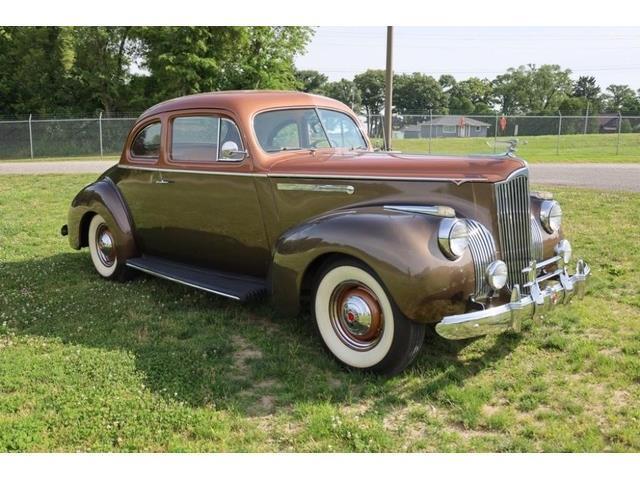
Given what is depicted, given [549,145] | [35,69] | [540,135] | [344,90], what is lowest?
[549,145]

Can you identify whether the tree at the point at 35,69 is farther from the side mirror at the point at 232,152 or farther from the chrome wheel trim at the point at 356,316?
the chrome wheel trim at the point at 356,316

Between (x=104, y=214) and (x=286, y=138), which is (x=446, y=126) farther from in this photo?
(x=286, y=138)

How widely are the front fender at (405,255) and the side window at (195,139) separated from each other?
165 cm

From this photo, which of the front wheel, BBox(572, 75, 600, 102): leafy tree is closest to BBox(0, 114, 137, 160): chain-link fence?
the front wheel

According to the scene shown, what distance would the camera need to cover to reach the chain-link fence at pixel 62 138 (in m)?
25.5

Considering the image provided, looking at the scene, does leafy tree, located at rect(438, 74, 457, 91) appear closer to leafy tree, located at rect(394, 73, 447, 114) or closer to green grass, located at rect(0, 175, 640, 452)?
leafy tree, located at rect(394, 73, 447, 114)

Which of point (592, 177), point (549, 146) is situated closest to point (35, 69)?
point (549, 146)

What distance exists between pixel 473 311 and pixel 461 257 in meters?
0.36

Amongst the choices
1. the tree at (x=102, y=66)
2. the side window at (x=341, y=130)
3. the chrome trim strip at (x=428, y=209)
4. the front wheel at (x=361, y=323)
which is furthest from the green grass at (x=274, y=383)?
the tree at (x=102, y=66)

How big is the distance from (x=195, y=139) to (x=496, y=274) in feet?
10.2

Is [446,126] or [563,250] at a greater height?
[446,126]

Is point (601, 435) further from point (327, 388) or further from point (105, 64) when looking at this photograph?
point (105, 64)

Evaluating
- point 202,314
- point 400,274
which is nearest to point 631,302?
point 400,274

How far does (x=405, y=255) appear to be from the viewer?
3.50 meters
